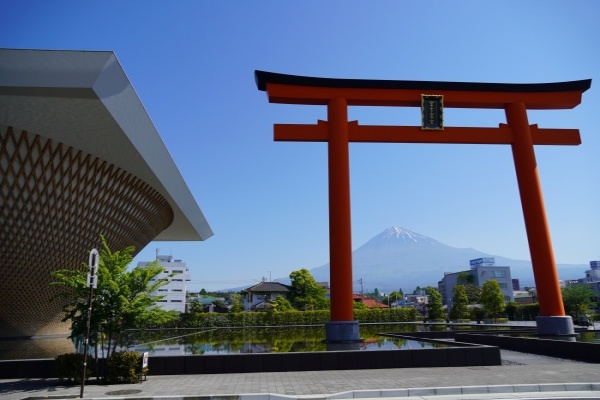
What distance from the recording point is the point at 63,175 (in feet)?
64.3

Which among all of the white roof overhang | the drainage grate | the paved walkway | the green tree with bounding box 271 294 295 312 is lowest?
the drainage grate

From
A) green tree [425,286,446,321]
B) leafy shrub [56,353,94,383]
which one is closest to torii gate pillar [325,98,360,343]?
leafy shrub [56,353,94,383]

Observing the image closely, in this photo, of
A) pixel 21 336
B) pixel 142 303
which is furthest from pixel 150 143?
pixel 21 336

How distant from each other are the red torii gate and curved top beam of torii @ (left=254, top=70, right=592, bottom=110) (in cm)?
5

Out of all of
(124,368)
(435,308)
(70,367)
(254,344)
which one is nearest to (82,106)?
(70,367)

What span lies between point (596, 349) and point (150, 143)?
19.4m

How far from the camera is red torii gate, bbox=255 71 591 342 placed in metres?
19.3

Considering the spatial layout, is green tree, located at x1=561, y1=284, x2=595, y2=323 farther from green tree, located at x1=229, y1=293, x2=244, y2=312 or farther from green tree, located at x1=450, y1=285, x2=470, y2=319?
green tree, located at x1=229, y1=293, x2=244, y2=312

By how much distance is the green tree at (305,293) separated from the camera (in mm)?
57250

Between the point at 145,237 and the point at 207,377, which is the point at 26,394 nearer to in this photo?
the point at 207,377

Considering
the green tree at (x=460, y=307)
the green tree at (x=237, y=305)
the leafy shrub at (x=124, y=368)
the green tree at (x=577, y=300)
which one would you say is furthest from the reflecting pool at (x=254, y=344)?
the green tree at (x=460, y=307)

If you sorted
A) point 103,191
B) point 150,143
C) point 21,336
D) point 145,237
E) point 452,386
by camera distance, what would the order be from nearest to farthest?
point 452,386 → point 150,143 → point 103,191 → point 21,336 → point 145,237

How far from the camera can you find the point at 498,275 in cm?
10562

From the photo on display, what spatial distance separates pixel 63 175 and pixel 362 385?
16.7m
